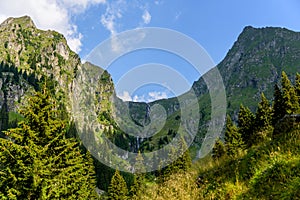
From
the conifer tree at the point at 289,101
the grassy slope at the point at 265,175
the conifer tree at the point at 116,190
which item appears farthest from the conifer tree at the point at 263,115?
the grassy slope at the point at 265,175

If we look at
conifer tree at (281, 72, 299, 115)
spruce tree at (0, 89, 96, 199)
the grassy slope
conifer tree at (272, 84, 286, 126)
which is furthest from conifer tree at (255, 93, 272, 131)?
the grassy slope

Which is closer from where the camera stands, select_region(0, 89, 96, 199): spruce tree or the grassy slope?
the grassy slope

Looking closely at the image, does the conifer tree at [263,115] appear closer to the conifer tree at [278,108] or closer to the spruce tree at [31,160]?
the conifer tree at [278,108]

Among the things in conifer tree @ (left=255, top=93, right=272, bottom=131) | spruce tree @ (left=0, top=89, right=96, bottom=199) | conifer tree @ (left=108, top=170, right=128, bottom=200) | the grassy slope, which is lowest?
conifer tree @ (left=108, top=170, right=128, bottom=200)

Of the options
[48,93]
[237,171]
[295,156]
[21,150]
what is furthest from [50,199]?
[295,156]

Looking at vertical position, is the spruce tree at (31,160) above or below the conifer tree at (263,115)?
below

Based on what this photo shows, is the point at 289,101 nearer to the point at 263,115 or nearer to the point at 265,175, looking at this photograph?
the point at 263,115

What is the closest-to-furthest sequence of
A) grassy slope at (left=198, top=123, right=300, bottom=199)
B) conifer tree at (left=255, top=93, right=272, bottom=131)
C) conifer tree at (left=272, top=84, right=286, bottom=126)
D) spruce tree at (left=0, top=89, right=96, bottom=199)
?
grassy slope at (left=198, top=123, right=300, bottom=199) < spruce tree at (left=0, top=89, right=96, bottom=199) < conifer tree at (left=272, top=84, right=286, bottom=126) < conifer tree at (left=255, top=93, right=272, bottom=131)

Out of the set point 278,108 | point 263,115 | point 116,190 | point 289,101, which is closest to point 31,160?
point 116,190

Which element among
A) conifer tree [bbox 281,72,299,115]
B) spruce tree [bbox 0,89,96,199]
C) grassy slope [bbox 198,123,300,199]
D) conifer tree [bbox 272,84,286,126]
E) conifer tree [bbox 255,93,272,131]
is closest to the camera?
grassy slope [bbox 198,123,300,199]

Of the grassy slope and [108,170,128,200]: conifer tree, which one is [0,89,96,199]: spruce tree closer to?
the grassy slope

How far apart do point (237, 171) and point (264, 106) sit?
46703mm

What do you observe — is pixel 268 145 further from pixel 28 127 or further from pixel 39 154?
pixel 28 127

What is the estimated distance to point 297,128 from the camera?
8.73 metres
